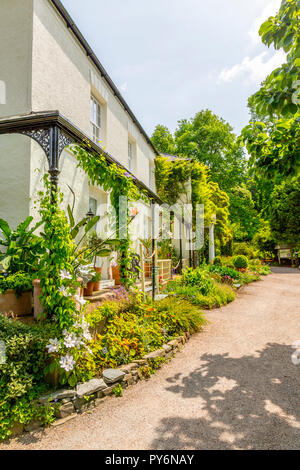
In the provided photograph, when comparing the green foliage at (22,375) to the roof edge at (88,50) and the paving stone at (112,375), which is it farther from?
the roof edge at (88,50)

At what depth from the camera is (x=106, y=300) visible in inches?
173

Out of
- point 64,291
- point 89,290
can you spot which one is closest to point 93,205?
point 89,290

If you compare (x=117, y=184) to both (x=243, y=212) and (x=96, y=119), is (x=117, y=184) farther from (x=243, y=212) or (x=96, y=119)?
(x=243, y=212)

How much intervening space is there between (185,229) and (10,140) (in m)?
10.0

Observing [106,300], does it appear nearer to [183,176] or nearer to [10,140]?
[10,140]

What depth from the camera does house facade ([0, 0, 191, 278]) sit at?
178 inches

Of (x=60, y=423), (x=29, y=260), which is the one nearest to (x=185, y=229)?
(x=29, y=260)

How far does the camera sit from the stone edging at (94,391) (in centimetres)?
273

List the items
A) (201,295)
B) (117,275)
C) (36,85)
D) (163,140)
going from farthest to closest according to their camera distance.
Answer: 1. (163,140)
2. (201,295)
3. (117,275)
4. (36,85)

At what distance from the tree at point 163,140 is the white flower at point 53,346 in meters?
22.8

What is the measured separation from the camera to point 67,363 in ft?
9.61

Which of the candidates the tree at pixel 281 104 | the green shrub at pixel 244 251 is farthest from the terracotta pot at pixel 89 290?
the green shrub at pixel 244 251

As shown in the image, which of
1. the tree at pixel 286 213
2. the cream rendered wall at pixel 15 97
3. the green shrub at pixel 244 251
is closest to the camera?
the cream rendered wall at pixel 15 97

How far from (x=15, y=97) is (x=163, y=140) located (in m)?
20.6
